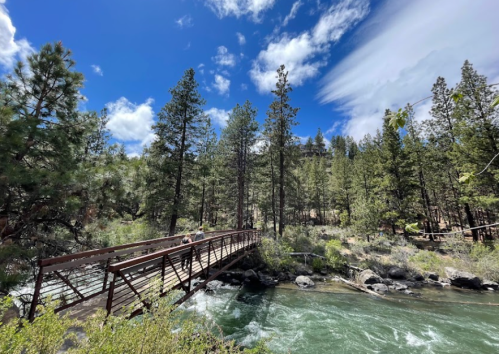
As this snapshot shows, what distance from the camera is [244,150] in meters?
23.2

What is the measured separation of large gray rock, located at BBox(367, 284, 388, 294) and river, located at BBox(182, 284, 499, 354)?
80 cm

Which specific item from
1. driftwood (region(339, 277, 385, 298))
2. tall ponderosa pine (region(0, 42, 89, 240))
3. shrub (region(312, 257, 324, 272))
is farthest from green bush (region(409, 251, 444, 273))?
tall ponderosa pine (region(0, 42, 89, 240))

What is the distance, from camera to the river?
25.7ft

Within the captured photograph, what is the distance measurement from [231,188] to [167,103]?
35.2 feet

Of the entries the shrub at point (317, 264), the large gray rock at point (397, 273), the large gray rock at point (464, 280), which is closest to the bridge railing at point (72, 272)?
the shrub at point (317, 264)

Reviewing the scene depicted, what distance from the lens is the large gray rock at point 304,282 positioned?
1396 cm

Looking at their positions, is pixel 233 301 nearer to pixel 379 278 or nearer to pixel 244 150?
pixel 379 278

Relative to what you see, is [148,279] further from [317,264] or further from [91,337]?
[317,264]

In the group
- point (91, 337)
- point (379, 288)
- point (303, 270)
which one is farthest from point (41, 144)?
point (379, 288)

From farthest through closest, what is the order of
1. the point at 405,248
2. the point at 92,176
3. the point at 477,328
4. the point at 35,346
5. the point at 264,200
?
the point at 264,200, the point at 405,248, the point at 477,328, the point at 92,176, the point at 35,346

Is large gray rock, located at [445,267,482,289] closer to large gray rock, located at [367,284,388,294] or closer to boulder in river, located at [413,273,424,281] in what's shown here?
boulder in river, located at [413,273,424,281]

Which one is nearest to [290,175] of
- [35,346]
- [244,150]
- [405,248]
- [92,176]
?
[244,150]

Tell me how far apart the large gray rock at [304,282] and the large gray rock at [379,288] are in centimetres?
329

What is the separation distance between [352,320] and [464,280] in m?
10.0
